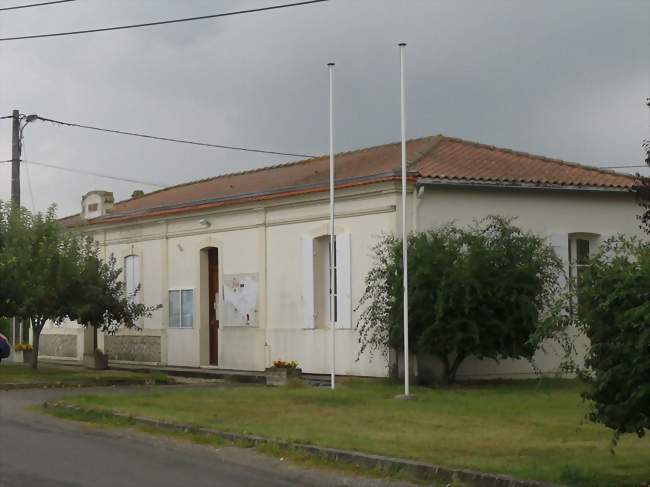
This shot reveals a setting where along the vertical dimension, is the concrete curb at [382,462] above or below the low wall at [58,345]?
below

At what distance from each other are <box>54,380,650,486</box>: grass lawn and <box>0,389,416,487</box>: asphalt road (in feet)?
3.00

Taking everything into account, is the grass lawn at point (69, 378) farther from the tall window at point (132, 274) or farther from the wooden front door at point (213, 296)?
the tall window at point (132, 274)

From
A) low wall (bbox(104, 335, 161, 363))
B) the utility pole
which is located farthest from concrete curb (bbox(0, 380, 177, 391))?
the utility pole

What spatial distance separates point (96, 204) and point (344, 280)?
11.8 metres

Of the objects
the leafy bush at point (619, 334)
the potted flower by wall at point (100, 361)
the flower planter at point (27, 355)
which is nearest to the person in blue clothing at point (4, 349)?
the flower planter at point (27, 355)

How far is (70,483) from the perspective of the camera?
33.3 ft

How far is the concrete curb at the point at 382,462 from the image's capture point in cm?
987

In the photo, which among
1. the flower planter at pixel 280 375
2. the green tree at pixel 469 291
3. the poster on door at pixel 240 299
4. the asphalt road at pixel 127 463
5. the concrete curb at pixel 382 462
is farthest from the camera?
the poster on door at pixel 240 299

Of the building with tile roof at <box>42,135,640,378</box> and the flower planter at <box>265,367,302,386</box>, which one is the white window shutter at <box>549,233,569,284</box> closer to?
the building with tile roof at <box>42,135,640,378</box>

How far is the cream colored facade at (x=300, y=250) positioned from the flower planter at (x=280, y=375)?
1.20 metres

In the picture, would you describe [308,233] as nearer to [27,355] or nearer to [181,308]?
[181,308]

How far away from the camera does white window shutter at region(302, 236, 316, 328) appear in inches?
912

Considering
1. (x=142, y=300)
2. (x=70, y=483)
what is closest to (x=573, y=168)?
(x=142, y=300)

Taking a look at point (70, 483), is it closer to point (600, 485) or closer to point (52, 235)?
point (600, 485)
